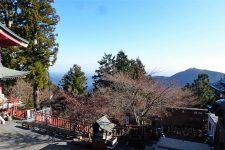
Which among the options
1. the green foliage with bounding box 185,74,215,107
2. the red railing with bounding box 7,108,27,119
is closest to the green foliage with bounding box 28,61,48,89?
the red railing with bounding box 7,108,27,119

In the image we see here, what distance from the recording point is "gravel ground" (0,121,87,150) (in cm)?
1566

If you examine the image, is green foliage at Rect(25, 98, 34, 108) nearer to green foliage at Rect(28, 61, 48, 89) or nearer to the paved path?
green foliage at Rect(28, 61, 48, 89)

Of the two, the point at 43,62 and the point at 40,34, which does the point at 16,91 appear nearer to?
the point at 43,62

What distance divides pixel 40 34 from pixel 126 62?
16.2 meters

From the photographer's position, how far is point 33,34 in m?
26.5

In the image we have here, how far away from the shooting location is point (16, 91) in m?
31.4

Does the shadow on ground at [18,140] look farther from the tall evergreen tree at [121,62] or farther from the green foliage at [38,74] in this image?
the tall evergreen tree at [121,62]

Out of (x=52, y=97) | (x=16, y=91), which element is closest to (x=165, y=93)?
(x=16, y=91)

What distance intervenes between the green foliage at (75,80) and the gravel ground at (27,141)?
21715 mm

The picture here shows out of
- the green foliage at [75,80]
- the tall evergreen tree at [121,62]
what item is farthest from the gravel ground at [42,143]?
the tall evergreen tree at [121,62]

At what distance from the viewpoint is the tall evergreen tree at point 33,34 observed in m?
25.8

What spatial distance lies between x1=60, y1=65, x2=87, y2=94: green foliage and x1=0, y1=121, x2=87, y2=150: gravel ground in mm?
21715

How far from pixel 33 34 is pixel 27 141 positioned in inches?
502

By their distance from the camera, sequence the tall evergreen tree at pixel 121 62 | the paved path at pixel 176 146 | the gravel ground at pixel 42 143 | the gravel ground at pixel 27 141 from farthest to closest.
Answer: the tall evergreen tree at pixel 121 62
the gravel ground at pixel 27 141
the gravel ground at pixel 42 143
the paved path at pixel 176 146
